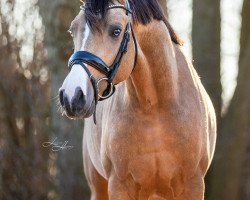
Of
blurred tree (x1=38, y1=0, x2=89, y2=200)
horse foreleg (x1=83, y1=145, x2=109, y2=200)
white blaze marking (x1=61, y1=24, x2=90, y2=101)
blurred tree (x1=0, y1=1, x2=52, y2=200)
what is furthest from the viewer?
blurred tree (x1=0, y1=1, x2=52, y2=200)

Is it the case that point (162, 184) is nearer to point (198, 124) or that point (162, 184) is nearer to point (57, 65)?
point (198, 124)

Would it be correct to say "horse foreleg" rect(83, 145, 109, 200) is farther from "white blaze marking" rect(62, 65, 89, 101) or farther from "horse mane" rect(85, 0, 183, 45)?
"white blaze marking" rect(62, 65, 89, 101)

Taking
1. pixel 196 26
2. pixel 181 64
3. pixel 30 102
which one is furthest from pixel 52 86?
pixel 181 64

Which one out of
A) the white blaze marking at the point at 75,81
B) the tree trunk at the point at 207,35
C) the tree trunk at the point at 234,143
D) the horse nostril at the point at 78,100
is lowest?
the tree trunk at the point at 234,143

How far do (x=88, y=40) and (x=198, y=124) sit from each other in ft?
4.49

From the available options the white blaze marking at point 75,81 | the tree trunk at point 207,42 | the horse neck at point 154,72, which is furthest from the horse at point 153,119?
the tree trunk at point 207,42

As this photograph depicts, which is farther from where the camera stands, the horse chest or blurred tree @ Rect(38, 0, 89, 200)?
blurred tree @ Rect(38, 0, 89, 200)

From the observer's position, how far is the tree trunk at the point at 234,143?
367 inches

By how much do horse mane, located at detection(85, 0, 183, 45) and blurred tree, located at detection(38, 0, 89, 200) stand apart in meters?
4.36

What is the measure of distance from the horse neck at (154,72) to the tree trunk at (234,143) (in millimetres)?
3887

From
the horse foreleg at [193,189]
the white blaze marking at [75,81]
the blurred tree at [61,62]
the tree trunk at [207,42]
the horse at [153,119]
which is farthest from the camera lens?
the blurred tree at [61,62]

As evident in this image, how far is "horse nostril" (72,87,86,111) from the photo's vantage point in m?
4.43

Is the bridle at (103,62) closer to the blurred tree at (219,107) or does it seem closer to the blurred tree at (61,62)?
the blurred tree at (219,107)
